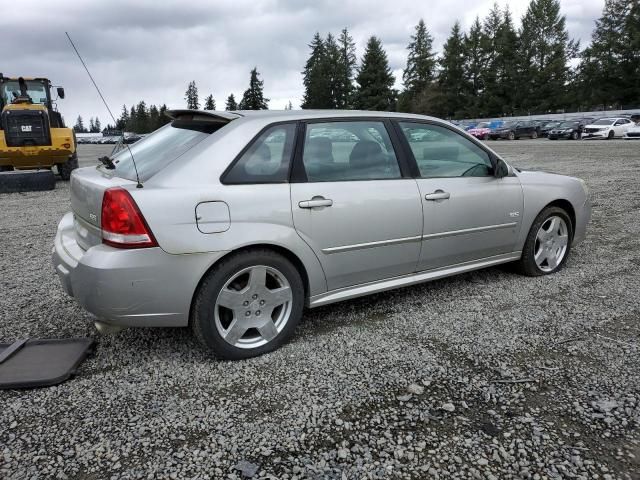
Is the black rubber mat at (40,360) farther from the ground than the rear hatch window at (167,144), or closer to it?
closer to it

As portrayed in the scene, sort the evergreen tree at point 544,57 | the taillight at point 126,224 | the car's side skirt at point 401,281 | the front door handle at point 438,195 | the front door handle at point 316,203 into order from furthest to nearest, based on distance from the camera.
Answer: the evergreen tree at point 544,57
the front door handle at point 438,195
the car's side skirt at point 401,281
the front door handle at point 316,203
the taillight at point 126,224

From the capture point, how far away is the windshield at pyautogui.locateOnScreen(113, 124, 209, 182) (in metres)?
3.12

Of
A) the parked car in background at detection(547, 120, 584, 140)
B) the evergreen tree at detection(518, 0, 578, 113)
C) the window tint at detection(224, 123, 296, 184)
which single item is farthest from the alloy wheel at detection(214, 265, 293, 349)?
the evergreen tree at detection(518, 0, 578, 113)

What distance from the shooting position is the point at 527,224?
4.46 metres

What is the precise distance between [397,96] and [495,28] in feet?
60.1

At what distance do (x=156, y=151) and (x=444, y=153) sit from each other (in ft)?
7.25

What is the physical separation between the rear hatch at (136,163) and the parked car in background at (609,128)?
110ft

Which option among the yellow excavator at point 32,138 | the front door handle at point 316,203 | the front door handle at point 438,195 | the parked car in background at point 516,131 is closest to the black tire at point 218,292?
the front door handle at point 316,203

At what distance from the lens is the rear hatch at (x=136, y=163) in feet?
9.91

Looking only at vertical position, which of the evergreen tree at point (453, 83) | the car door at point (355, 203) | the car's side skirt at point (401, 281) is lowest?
the car's side skirt at point (401, 281)

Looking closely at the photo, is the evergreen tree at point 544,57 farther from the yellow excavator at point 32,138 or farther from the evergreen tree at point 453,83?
the yellow excavator at point 32,138

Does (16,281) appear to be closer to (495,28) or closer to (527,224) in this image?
(527,224)

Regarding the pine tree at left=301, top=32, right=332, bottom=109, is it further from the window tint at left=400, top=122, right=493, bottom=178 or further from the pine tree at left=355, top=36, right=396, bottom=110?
the window tint at left=400, top=122, right=493, bottom=178

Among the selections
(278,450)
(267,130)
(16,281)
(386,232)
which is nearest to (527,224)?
(386,232)
